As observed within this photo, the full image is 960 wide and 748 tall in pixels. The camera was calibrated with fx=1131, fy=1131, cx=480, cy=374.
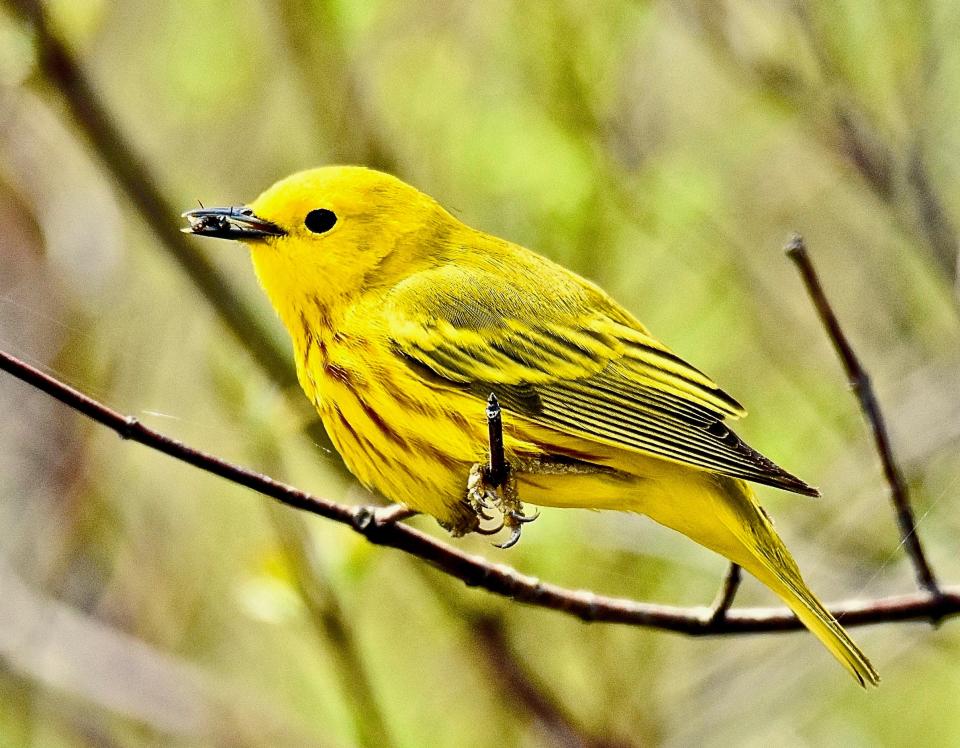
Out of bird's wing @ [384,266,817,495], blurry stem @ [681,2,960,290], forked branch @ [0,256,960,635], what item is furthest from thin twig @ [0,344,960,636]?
blurry stem @ [681,2,960,290]

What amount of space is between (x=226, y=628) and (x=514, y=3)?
2901 millimetres

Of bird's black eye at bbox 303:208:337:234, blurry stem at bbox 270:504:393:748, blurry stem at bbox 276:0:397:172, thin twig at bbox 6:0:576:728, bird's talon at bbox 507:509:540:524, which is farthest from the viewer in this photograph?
blurry stem at bbox 276:0:397:172

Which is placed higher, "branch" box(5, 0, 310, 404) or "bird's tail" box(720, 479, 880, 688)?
"branch" box(5, 0, 310, 404)

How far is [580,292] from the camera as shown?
7.32 ft

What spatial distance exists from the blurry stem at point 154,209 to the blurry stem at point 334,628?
44 cm

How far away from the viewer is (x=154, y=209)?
3152 millimetres

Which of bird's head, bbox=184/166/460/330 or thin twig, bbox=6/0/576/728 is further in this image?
thin twig, bbox=6/0/576/728

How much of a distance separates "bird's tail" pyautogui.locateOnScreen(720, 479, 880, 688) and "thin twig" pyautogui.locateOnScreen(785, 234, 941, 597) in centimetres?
20

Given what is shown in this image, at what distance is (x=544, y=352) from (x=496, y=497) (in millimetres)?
520

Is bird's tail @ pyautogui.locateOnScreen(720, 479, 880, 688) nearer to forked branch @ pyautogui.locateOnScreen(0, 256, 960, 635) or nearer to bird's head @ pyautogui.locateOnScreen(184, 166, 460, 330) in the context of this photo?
forked branch @ pyautogui.locateOnScreen(0, 256, 960, 635)

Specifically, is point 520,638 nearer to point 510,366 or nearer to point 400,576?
point 400,576

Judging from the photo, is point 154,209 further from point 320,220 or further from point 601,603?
point 601,603

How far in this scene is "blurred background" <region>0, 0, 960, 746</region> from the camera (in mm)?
3328

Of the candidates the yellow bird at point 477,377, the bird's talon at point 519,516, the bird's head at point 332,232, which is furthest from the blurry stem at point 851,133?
the bird's talon at point 519,516
